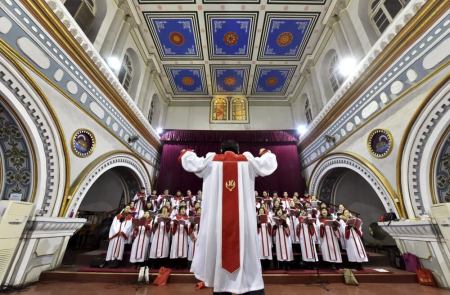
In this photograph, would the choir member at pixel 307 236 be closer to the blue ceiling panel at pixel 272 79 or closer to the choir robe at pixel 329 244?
the choir robe at pixel 329 244

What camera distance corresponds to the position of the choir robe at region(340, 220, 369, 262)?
379 cm

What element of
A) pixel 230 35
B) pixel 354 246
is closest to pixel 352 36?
pixel 230 35

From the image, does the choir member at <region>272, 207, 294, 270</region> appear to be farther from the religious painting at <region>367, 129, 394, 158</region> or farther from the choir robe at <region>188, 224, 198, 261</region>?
the religious painting at <region>367, 129, 394, 158</region>

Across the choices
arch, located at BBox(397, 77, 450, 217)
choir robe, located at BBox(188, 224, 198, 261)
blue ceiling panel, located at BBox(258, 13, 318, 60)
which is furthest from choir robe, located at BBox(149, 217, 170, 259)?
blue ceiling panel, located at BBox(258, 13, 318, 60)

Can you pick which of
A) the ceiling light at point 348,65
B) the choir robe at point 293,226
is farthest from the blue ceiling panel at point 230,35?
the choir robe at point 293,226

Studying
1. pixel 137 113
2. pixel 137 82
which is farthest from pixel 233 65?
pixel 137 113

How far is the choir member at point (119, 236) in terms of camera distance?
3878mm

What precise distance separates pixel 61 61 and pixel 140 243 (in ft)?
12.3

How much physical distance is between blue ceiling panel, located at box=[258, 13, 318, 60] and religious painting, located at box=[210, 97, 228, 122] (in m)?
3.05

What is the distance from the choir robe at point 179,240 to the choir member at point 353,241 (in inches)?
131

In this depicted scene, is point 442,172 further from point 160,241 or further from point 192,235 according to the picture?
point 160,241

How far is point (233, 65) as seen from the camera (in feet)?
28.4

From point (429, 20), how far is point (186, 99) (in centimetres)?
916

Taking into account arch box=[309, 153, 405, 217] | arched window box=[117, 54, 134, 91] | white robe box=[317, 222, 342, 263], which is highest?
arched window box=[117, 54, 134, 91]
